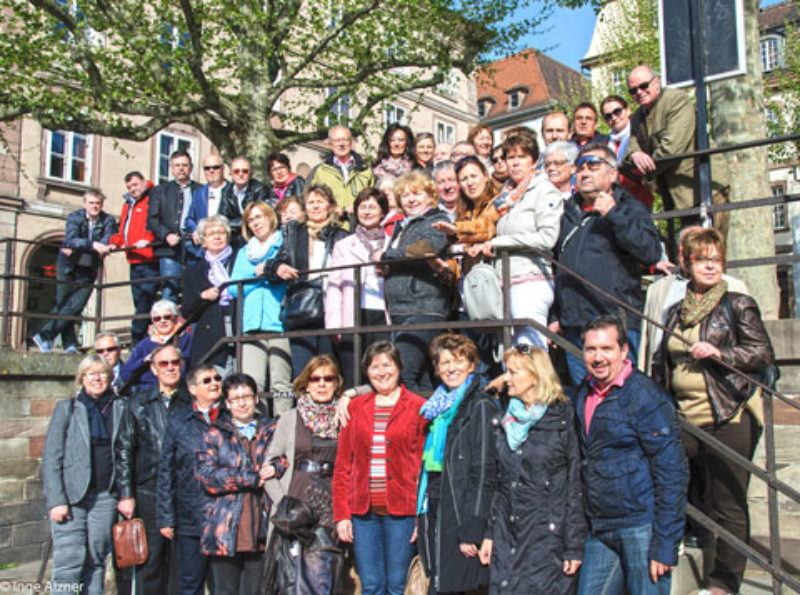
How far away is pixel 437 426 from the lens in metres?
4.58

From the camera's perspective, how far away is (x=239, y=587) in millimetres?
5168

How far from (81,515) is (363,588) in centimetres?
236

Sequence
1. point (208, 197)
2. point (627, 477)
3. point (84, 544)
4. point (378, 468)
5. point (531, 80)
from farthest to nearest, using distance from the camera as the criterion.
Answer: point (531, 80) < point (208, 197) < point (84, 544) < point (378, 468) < point (627, 477)

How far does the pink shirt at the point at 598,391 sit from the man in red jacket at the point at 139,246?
18.3 ft

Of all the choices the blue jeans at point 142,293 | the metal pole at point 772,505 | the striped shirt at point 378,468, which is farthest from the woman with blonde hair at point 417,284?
the blue jeans at point 142,293

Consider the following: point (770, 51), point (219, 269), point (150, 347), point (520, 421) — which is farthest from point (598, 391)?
point (770, 51)

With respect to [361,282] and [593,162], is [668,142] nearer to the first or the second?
[593,162]

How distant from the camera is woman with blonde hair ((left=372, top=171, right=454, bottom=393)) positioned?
5316mm

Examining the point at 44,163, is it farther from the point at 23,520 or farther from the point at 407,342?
the point at 407,342

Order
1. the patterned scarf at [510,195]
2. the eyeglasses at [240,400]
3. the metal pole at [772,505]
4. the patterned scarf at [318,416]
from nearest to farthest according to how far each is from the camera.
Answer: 1. the metal pole at [772,505]
2. the patterned scarf at [318,416]
3. the patterned scarf at [510,195]
4. the eyeglasses at [240,400]

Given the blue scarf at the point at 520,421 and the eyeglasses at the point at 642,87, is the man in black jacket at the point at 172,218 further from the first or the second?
the blue scarf at the point at 520,421

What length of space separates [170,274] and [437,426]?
16.6ft

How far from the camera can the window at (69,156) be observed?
780 inches

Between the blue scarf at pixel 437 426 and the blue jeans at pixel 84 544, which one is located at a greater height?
the blue scarf at pixel 437 426
